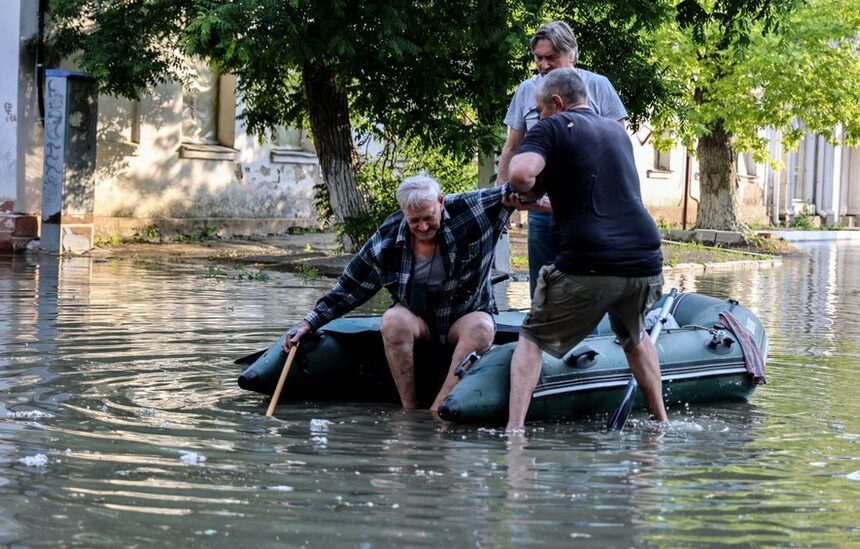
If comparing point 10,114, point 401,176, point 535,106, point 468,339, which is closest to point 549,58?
point 535,106

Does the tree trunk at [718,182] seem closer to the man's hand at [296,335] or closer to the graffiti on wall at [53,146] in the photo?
the graffiti on wall at [53,146]

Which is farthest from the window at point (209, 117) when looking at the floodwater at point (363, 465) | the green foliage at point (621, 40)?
the floodwater at point (363, 465)

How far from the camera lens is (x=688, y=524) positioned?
477 centimetres

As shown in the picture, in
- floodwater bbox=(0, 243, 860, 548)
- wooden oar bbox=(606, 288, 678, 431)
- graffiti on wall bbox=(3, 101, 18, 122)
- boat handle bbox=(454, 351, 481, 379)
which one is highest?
graffiti on wall bbox=(3, 101, 18, 122)

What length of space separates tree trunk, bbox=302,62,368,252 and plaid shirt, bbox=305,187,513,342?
1028 centimetres

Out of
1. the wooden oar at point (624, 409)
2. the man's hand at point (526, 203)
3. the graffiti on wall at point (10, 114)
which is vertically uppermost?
the graffiti on wall at point (10, 114)

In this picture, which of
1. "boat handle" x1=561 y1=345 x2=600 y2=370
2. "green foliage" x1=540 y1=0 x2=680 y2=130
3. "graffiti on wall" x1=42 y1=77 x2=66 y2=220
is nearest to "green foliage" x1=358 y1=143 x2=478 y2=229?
"green foliage" x1=540 y1=0 x2=680 y2=130

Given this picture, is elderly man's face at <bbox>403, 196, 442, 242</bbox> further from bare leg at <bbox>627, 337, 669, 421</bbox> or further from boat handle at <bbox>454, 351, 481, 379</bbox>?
bare leg at <bbox>627, 337, 669, 421</bbox>

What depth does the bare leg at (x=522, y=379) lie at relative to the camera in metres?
6.68

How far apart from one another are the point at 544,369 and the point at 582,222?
3.18 ft

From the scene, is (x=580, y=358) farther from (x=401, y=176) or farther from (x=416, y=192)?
(x=401, y=176)

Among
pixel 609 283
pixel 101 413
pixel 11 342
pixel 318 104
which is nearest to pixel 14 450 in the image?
pixel 101 413

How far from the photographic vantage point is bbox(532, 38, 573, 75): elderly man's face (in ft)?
23.9

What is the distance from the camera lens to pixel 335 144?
58.1 feet
